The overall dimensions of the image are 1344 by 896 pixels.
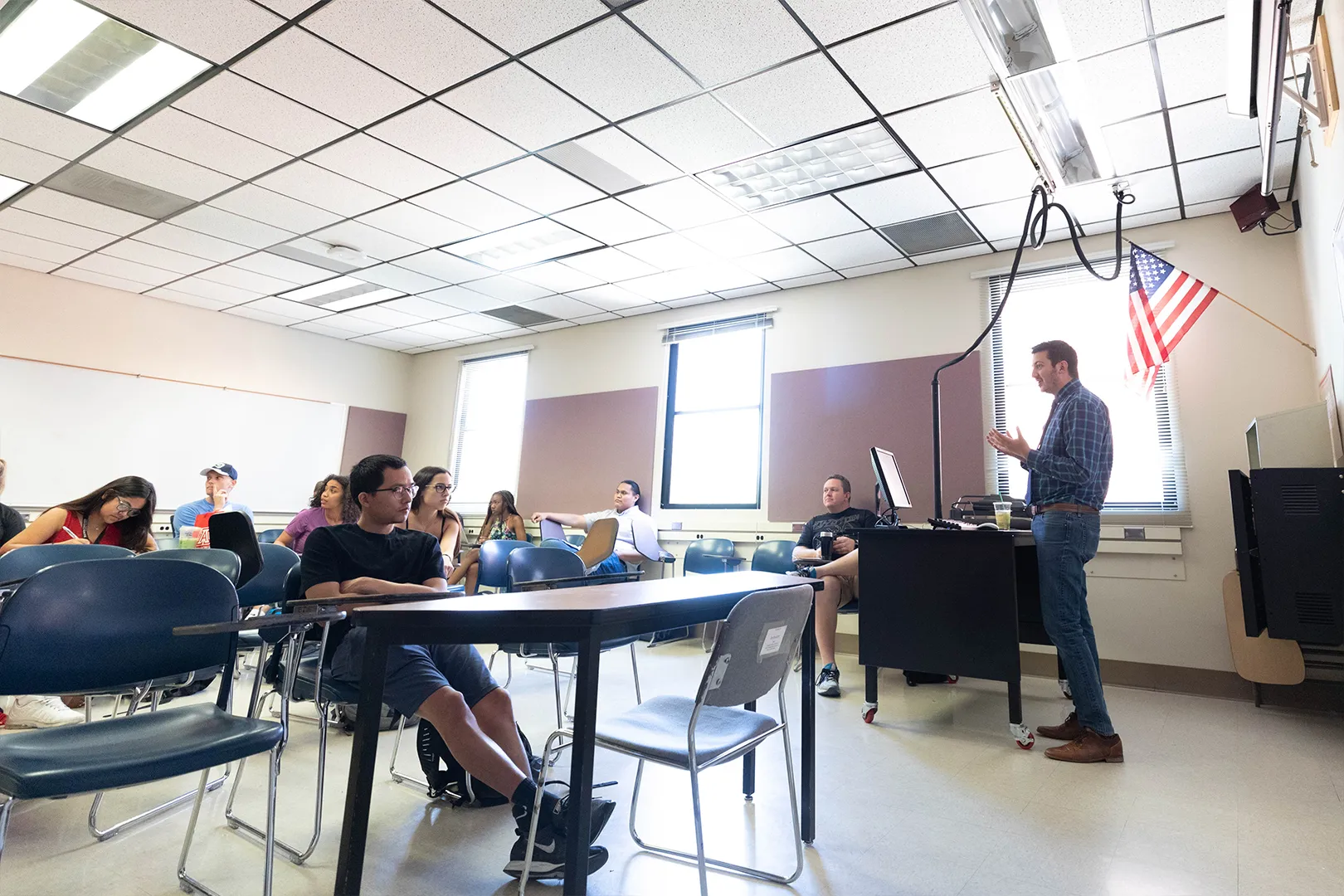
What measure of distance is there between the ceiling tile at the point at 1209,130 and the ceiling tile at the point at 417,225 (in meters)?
4.17

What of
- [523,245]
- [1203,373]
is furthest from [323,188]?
[1203,373]

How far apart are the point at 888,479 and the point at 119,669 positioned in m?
3.35

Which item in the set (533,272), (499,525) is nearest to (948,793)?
(499,525)

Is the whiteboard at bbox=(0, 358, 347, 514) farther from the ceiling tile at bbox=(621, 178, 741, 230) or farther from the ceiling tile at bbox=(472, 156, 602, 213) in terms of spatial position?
the ceiling tile at bbox=(621, 178, 741, 230)

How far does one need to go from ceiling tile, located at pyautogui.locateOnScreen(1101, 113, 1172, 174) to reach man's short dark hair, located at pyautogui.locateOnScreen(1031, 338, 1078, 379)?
125 cm

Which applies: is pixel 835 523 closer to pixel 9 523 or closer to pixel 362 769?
pixel 362 769

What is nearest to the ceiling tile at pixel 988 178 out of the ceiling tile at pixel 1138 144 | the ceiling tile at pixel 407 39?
the ceiling tile at pixel 1138 144

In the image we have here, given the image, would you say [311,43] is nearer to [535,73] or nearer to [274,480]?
[535,73]

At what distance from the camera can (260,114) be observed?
356 cm

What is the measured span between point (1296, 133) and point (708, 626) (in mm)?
4234

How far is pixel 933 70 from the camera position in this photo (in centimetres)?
311

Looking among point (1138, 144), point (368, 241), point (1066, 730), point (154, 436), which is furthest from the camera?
point (154, 436)

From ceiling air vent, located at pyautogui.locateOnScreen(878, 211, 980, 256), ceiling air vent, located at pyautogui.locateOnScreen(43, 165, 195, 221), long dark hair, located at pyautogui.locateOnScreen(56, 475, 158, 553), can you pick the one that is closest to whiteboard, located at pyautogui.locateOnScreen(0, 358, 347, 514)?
ceiling air vent, located at pyautogui.locateOnScreen(43, 165, 195, 221)

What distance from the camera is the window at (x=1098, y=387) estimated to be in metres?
4.21
